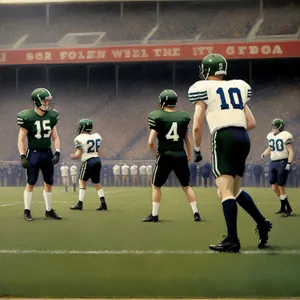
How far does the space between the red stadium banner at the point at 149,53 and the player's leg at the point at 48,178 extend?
74 centimetres

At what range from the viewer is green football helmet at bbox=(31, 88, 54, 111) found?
3.30 meters

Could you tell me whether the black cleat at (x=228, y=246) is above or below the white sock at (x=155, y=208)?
below

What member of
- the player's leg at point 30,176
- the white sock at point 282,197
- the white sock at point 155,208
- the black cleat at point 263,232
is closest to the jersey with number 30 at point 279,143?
the white sock at point 282,197

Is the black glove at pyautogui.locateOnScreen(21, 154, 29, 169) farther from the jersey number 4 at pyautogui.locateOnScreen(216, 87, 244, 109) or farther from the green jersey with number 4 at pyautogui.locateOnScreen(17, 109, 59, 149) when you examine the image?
the jersey number 4 at pyautogui.locateOnScreen(216, 87, 244, 109)

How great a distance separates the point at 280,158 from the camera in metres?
4.50

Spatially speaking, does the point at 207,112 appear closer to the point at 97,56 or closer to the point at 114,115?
the point at 97,56

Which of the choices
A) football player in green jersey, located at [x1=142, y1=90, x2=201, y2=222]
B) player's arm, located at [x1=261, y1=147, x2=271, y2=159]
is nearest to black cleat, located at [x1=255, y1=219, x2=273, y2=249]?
football player in green jersey, located at [x1=142, y1=90, x2=201, y2=222]

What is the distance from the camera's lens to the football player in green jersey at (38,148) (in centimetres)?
373

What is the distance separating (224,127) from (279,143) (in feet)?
5.65

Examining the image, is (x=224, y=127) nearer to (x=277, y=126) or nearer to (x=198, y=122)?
(x=198, y=122)

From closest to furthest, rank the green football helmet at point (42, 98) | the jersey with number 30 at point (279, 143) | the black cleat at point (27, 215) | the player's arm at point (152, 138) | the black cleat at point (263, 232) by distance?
the black cleat at point (263, 232) < the green football helmet at point (42, 98) < the player's arm at point (152, 138) < the black cleat at point (27, 215) < the jersey with number 30 at point (279, 143)

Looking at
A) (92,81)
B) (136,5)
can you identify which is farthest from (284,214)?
(136,5)

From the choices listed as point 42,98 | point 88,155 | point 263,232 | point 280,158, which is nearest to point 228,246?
point 263,232

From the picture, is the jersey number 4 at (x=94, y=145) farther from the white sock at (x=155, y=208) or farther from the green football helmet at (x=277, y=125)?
the green football helmet at (x=277, y=125)
